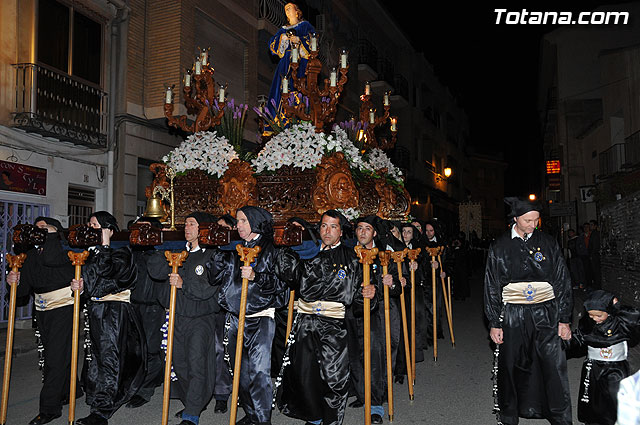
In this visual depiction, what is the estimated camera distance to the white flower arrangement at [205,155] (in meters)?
7.38

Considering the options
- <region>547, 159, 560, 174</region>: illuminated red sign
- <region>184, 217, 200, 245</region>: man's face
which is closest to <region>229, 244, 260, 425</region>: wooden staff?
<region>184, 217, 200, 245</region>: man's face

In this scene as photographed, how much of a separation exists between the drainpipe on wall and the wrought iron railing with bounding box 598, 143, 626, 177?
16.4 m

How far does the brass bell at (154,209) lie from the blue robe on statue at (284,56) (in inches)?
80.0

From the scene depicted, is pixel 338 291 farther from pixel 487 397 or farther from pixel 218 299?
pixel 487 397

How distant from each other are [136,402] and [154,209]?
2558mm

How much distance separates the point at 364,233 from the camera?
5602 mm

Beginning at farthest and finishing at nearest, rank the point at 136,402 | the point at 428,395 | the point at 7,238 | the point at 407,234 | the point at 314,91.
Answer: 1. the point at 7,238
2. the point at 407,234
3. the point at 314,91
4. the point at 428,395
5. the point at 136,402

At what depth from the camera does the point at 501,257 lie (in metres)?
4.98

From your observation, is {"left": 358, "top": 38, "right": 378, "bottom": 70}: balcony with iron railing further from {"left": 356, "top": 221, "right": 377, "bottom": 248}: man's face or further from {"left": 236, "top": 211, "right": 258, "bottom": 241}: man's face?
{"left": 236, "top": 211, "right": 258, "bottom": 241}: man's face

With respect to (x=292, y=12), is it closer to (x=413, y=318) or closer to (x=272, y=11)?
(x=413, y=318)


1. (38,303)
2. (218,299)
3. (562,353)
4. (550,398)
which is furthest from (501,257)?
(38,303)

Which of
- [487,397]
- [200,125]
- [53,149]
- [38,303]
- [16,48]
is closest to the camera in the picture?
[38,303]

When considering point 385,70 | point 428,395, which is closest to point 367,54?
point 385,70

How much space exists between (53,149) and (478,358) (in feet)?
32.9
